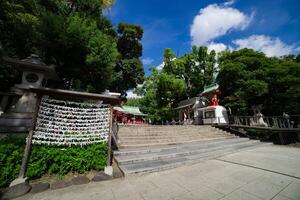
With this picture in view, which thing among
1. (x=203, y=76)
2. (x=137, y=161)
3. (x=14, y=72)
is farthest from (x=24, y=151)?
(x=203, y=76)

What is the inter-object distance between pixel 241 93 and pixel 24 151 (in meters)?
16.0

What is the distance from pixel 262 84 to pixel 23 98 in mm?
17442

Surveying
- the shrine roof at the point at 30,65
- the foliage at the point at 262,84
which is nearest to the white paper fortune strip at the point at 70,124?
the shrine roof at the point at 30,65

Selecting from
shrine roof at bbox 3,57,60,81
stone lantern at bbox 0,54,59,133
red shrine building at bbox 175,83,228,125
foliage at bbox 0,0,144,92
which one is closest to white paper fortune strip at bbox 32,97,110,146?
stone lantern at bbox 0,54,59,133

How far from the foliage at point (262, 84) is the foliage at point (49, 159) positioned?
13.8 metres

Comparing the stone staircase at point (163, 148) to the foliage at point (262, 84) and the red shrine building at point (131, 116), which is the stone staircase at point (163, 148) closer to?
the foliage at point (262, 84)

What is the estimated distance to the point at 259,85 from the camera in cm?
1276

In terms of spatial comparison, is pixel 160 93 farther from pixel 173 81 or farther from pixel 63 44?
pixel 63 44

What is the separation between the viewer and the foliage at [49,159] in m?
3.62

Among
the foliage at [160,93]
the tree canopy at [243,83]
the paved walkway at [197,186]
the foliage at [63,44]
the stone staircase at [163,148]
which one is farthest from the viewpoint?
the foliage at [160,93]

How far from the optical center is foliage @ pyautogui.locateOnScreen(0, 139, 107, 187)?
3.62 meters

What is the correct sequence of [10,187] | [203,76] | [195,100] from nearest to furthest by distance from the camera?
[10,187] < [195,100] < [203,76]

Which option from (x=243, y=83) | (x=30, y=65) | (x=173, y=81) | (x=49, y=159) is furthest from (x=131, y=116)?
(x=49, y=159)

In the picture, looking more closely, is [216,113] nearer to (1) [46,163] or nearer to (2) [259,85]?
(2) [259,85]
